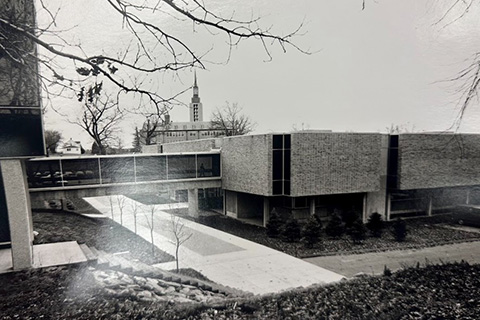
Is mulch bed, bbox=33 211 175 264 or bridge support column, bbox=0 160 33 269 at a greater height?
bridge support column, bbox=0 160 33 269

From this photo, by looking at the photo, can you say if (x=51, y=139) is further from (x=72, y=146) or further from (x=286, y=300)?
(x=286, y=300)

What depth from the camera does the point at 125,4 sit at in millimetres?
1630

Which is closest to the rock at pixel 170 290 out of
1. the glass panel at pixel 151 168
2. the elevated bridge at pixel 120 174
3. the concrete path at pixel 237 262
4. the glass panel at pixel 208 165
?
the concrete path at pixel 237 262

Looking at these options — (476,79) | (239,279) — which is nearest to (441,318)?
(476,79)

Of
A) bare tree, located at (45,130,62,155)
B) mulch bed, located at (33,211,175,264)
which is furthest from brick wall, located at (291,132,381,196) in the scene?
bare tree, located at (45,130,62,155)

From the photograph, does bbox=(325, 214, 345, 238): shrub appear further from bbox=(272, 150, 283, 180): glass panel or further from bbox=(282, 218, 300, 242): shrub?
bbox=(272, 150, 283, 180): glass panel

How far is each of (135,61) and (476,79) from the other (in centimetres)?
233

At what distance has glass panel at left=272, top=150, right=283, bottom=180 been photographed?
30.6 feet

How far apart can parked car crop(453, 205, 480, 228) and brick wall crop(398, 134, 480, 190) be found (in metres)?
1.17

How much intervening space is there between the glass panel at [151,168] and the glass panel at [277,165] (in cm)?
362

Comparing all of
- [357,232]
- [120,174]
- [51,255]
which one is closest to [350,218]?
[357,232]

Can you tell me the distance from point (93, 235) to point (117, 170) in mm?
2827

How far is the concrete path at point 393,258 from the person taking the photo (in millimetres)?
6277

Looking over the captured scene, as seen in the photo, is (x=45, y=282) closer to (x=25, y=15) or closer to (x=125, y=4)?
(x=25, y=15)
